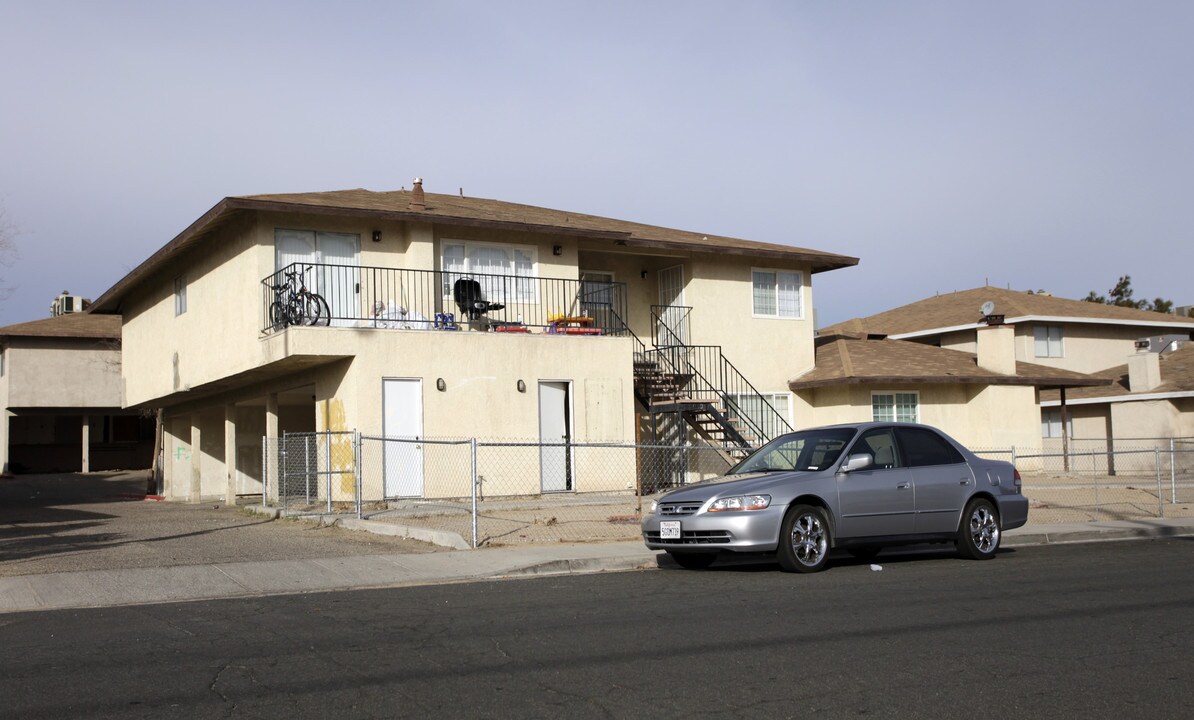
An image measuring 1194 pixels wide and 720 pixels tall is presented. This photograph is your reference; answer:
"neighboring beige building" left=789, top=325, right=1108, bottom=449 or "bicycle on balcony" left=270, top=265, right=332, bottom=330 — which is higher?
"bicycle on balcony" left=270, top=265, right=332, bottom=330

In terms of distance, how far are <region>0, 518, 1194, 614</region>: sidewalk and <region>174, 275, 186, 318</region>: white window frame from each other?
14.2 metres

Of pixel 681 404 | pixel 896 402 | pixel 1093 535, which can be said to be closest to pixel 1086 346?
pixel 896 402

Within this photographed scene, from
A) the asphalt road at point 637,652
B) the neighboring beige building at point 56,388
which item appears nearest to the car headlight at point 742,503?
the asphalt road at point 637,652

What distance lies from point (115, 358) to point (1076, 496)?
35.3 meters

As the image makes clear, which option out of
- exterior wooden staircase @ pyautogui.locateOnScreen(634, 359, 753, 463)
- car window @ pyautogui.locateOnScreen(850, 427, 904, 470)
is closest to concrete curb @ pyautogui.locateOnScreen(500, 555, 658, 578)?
car window @ pyautogui.locateOnScreen(850, 427, 904, 470)

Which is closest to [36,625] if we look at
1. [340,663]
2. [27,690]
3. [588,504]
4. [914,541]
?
[27,690]

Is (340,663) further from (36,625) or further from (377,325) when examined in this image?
(377,325)

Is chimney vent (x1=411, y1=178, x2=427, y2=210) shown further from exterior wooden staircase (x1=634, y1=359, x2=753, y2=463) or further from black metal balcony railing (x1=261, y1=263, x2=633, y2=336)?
exterior wooden staircase (x1=634, y1=359, x2=753, y2=463)

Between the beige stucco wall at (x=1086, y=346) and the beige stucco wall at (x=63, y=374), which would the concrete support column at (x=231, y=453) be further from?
the beige stucco wall at (x=1086, y=346)

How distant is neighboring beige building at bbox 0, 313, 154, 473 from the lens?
1682 inches

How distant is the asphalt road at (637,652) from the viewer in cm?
600

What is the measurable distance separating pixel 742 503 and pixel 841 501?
1.14m

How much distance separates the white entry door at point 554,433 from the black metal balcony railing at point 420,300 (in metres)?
1.35

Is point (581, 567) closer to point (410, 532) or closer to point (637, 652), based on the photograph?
point (410, 532)
